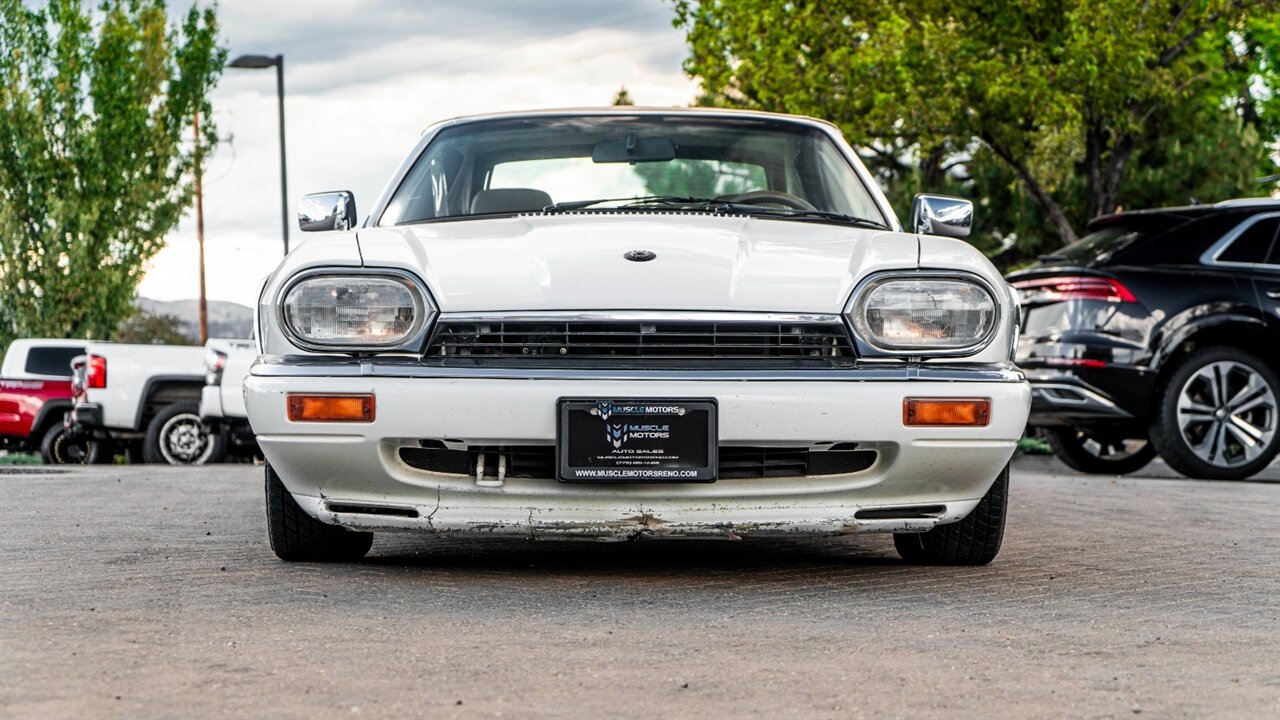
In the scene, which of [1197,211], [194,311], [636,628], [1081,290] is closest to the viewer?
[636,628]

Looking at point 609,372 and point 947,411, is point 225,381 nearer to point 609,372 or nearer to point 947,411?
point 609,372

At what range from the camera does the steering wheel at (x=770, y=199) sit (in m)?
5.99

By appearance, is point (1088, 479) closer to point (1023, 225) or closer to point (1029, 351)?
point (1029, 351)

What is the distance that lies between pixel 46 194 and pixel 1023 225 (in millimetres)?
17444

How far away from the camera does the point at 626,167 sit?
19.6ft

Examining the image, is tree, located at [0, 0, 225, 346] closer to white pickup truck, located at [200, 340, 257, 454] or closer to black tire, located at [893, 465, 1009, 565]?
white pickup truck, located at [200, 340, 257, 454]

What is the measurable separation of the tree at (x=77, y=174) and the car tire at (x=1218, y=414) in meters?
24.9

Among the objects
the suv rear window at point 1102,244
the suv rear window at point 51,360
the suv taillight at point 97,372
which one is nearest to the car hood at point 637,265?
the suv rear window at point 1102,244

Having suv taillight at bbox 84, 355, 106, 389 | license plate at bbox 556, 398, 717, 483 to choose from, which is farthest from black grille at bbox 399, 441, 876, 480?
suv taillight at bbox 84, 355, 106, 389

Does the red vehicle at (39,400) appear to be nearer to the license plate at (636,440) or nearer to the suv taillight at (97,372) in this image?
the suv taillight at (97,372)

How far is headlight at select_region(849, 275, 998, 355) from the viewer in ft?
15.5

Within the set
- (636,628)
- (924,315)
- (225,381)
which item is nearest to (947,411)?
(924,315)

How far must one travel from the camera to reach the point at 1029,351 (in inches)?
389

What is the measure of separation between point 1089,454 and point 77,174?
80.3ft
